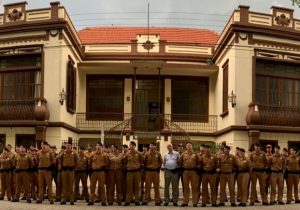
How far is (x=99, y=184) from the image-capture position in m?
18.6

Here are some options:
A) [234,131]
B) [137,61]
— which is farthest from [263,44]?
[137,61]

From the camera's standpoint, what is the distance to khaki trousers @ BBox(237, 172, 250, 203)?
61.2 feet

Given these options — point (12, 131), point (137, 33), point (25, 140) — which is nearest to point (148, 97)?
point (137, 33)

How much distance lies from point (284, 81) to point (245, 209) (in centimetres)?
1199

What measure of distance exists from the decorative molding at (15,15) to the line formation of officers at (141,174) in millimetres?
10521

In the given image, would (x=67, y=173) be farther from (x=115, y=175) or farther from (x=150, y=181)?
(x=150, y=181)

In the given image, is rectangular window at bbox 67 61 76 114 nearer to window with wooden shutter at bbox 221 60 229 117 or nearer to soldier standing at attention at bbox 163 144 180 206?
window with wooden shutter at bbox 221 60 229 117

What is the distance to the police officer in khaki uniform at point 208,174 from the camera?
728 inches

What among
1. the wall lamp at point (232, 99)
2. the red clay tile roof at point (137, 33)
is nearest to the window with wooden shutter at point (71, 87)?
the red clay tile roof at point (137, 33)

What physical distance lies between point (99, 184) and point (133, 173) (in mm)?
1115

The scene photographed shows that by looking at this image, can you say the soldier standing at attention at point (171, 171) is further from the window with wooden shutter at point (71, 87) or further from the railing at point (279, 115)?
the window with wooden shutter at point (71, 87)

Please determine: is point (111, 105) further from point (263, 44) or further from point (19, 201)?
point (19, 201)

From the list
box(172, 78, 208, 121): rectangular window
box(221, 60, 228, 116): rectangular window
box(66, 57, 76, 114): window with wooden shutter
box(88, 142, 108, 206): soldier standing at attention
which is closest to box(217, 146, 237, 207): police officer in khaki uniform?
box(88, 142, 108, 206): soldier standing at attention

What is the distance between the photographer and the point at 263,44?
27.2 metres
